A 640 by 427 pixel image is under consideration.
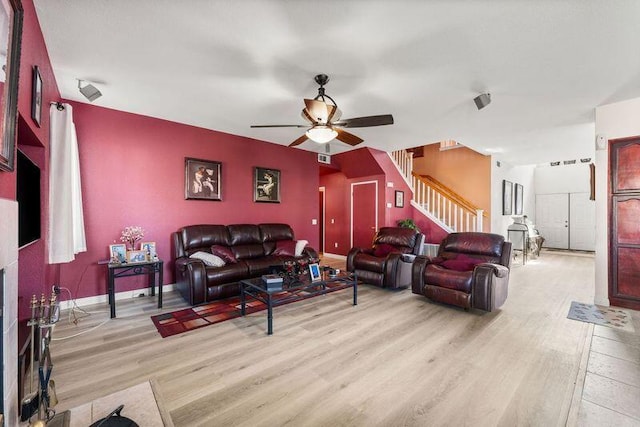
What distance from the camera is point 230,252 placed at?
161 inches

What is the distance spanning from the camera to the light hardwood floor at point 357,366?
1704 millimetres

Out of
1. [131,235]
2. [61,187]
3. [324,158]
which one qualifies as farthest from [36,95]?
[324,158]

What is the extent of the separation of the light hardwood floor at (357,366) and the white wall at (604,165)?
56cm

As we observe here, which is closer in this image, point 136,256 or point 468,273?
point 468,273

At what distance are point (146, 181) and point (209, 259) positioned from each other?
156 cm

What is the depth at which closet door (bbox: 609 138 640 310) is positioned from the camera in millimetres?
3426

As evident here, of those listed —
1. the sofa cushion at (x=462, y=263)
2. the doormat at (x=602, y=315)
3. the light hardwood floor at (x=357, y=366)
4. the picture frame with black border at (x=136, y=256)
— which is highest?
the picture frame with black border at (x=136, y=256)

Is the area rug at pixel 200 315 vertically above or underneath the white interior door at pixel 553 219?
underneath

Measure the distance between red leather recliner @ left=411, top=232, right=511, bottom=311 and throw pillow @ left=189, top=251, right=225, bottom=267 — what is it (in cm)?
266

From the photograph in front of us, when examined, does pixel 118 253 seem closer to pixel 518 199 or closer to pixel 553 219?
pixel 518 199

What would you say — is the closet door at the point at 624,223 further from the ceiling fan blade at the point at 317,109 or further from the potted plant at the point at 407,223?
the ceiling fan blade at the point at 317,109

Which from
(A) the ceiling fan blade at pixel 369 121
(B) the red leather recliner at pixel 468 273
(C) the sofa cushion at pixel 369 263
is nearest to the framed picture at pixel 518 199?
(B) the red leather recliner at pixel 468 273

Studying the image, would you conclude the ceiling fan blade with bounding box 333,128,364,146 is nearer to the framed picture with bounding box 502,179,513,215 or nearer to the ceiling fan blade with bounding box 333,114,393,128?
the ceiling fan blade with bounding box 333,114,393,128

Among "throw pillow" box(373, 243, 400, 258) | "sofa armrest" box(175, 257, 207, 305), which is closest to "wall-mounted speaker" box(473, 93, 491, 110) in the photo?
"throw pillow" box(373, 243, 400, 258)
